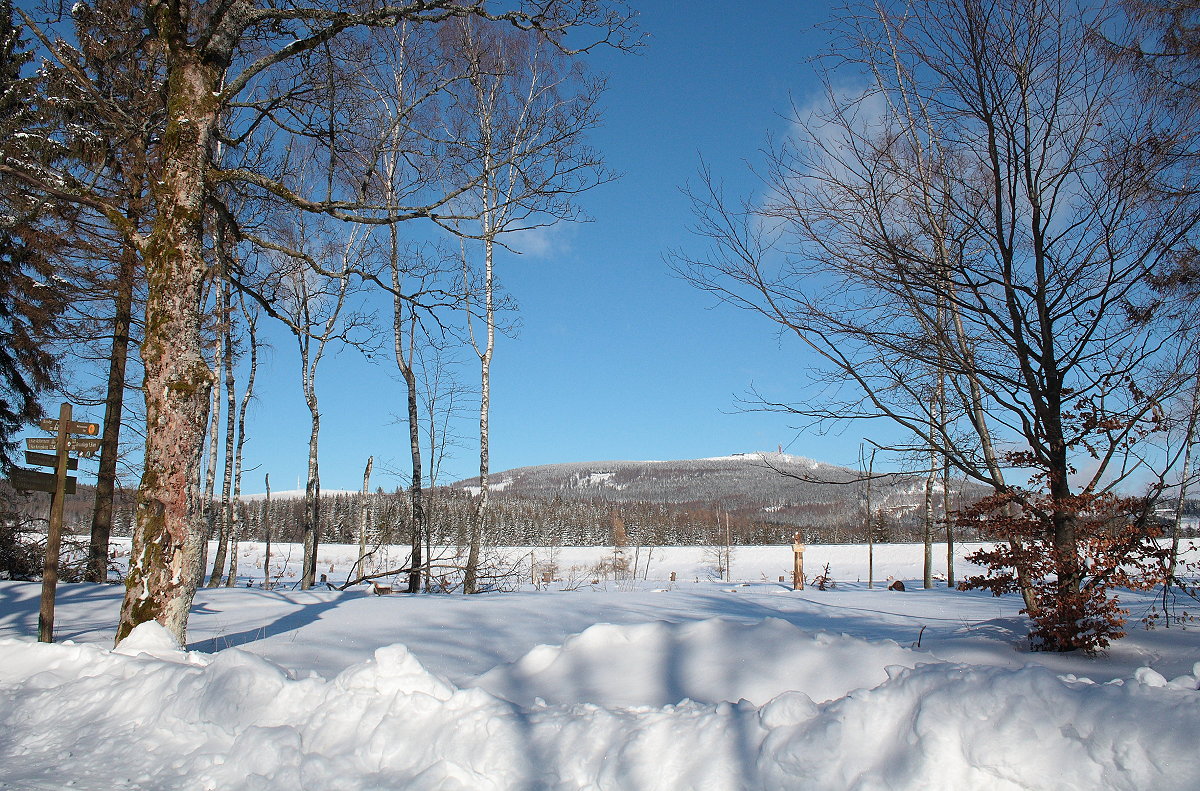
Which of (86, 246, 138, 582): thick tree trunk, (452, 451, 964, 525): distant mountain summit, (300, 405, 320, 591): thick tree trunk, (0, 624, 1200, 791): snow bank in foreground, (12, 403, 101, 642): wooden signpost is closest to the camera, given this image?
(0, 624, 1200, 791): snow bank in foreground

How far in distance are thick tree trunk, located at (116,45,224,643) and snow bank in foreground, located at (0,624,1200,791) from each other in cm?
136

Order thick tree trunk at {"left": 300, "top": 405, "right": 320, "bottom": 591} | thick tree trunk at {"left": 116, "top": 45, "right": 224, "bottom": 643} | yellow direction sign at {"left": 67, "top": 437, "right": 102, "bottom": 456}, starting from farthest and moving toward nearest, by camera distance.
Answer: thick tree trunk at {"left": 300, "top": 405, "right": 320, "bottom": 591} < yellow direction sign at {"left": 67, "top": 437, "right": 102, "bottom": 456} < thick tree trunk at {"left": 116, "top": 45, "right": 224, "bottom": 643}

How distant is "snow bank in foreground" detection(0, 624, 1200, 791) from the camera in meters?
1.79

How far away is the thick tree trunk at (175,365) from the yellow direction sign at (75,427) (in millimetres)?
2279

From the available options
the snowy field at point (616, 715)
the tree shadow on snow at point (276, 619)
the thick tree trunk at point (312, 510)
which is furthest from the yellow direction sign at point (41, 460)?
the thick tree trunk at point (312, 510)

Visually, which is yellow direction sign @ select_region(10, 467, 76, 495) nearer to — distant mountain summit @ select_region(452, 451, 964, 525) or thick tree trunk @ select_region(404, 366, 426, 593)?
thick tree trunk @ select_region(404, 366, 426, 593)

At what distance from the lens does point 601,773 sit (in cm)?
219

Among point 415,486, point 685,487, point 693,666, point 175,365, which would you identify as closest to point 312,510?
point 415,486

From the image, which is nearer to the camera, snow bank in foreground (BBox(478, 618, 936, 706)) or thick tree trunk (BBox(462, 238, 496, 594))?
snow bank in foreground (BBox(478, 618, 936, 706))

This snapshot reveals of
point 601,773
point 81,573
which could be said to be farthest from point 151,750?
point 81,573

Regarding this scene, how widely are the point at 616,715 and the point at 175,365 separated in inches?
170

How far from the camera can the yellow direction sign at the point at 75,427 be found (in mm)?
6595

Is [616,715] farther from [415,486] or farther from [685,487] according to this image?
[685,487]

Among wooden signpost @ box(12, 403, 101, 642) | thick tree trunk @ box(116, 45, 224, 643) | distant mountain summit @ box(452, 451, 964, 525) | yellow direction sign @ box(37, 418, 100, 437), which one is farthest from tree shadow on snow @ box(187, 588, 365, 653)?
distant mountain summit @ box(452, 451, 964, 525)
